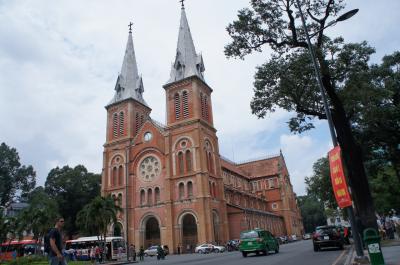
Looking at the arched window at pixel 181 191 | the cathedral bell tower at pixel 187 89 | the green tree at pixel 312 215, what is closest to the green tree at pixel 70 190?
the cathedral bell tower at pixel 187 89

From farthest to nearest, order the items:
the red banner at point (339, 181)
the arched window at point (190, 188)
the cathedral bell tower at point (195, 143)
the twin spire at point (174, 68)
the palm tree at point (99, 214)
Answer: the twin spire at point (174, 68), the arched window at point (190, 188), the cathedral bell tower at point (195, 143), the palm tree at point (99, 214), the red banner at point (339, 181)

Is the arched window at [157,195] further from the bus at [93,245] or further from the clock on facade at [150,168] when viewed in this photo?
the bus at [93,245]

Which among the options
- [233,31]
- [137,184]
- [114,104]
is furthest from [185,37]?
[233,31]

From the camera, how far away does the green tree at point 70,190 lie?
200ft

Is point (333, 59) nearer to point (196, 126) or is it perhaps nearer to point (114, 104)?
point (196, 126)

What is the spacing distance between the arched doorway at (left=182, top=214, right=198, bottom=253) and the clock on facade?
7.60 meters

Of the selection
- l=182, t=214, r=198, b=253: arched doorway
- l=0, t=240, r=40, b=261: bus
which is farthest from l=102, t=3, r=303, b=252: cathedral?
l=0, t=240, r=40, b=261: bus

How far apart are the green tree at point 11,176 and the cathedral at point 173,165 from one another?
2486 cm

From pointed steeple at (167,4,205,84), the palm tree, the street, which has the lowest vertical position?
the street

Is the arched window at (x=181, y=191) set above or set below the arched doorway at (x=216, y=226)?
above

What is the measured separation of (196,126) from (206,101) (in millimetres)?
6556

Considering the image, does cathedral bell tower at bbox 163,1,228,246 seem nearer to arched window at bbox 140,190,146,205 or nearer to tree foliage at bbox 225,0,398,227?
arched window at bbox 140,190,146,205

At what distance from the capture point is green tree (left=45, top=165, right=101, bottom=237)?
60938mm

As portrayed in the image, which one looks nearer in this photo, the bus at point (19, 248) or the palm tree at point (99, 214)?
the palm tree at point (99, 214)
